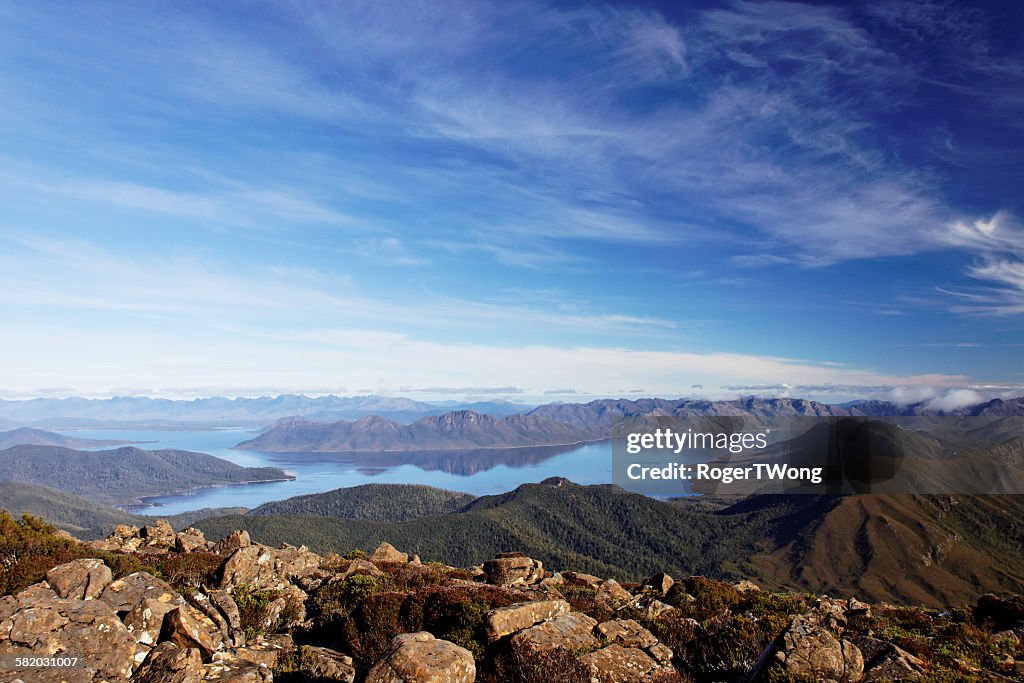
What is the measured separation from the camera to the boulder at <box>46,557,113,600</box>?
13773 millimetres

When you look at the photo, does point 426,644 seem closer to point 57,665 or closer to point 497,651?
point 497,651

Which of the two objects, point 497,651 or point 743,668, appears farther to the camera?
point 743,668

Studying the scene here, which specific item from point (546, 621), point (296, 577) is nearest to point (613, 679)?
point (546, 621)

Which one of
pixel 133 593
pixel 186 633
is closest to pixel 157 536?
pixel 133 593

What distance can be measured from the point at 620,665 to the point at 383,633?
662 centimetres

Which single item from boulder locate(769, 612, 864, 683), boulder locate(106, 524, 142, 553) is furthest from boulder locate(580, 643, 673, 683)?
boulder locate(106, 524, 142, 553)

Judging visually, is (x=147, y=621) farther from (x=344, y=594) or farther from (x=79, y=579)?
(x=344, y=594)

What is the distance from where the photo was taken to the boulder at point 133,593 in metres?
13.6

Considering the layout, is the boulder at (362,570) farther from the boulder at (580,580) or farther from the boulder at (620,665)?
the boulder at (620,665)

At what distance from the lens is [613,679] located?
12781mm

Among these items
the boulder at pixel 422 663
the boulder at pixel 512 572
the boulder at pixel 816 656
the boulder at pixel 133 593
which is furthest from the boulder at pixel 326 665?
the boulder at pixel 512 572

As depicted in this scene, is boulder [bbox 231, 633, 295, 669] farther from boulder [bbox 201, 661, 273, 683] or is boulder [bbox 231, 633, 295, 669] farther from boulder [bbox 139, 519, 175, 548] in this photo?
boulder [bbox 139, 519, 175, 548]

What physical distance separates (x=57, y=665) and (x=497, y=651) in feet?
29.9

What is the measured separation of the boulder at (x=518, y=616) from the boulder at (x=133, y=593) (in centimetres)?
837
